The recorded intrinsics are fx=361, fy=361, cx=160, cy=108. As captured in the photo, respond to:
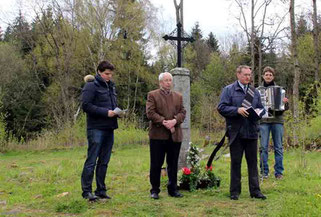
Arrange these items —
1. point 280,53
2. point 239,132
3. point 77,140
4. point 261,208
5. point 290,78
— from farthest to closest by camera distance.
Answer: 1. point 280,53
2. point 290,78
3. point 77,140
4. point 239,132
5. point 261,208

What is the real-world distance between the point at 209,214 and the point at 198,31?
135 feet

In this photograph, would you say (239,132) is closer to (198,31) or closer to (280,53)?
(280,53)

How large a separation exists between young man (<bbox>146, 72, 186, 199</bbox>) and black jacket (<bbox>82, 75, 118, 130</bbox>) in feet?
1.86

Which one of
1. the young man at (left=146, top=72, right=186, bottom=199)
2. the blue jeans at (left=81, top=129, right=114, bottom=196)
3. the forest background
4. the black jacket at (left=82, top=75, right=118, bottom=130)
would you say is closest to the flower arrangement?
the young man at (left=146, top=72, right=186, bottom=199)

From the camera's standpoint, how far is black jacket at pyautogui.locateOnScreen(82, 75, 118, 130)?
4797mm

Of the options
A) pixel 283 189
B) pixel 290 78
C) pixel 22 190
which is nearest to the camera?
pixel 283 189

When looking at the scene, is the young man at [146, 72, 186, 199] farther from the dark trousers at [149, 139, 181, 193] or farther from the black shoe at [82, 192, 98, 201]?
the black shoe at [82, 192, 98, 201]

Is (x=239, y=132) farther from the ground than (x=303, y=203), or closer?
farther from the ground

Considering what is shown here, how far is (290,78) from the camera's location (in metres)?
27.8

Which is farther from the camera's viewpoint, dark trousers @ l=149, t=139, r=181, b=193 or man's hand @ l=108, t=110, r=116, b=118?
dark trousers @ l=149, t=139, r=181, b=193

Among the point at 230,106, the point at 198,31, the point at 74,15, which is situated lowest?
→ the point at 230,106

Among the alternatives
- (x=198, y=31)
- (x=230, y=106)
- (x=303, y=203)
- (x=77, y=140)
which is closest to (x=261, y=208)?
(x=303, y=203)

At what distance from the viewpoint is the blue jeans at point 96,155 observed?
16.0 ft

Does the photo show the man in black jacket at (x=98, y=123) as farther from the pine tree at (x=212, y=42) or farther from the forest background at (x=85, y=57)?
the pine tree at (x=212, y=42)
